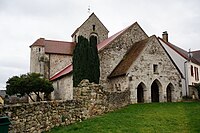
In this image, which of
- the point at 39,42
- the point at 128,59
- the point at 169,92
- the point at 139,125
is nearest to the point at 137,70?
the point at 128,59

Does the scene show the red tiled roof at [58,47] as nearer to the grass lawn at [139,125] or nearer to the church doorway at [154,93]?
the church doorway at [154,93]

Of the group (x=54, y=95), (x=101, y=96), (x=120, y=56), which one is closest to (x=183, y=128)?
(x=101, y=96)

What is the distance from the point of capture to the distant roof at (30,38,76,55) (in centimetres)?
3969

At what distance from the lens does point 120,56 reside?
2669 cm

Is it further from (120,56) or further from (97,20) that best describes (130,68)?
(97,20)

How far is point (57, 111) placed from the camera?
1233cm

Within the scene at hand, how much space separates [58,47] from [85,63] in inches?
784

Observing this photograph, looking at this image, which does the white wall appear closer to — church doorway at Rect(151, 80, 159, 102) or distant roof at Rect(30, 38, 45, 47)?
church doorway at Rect(151, 80, 159, 102)

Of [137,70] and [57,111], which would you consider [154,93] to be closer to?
[137,70]

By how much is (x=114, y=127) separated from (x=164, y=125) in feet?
8.00

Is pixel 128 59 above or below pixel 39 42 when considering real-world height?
below

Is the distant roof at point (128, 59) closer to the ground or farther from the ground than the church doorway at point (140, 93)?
farther from the ground

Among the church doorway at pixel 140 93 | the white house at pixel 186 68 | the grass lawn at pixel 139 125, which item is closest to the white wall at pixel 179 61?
the white house at pixel 186 68

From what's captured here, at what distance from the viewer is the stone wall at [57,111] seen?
10273mm
